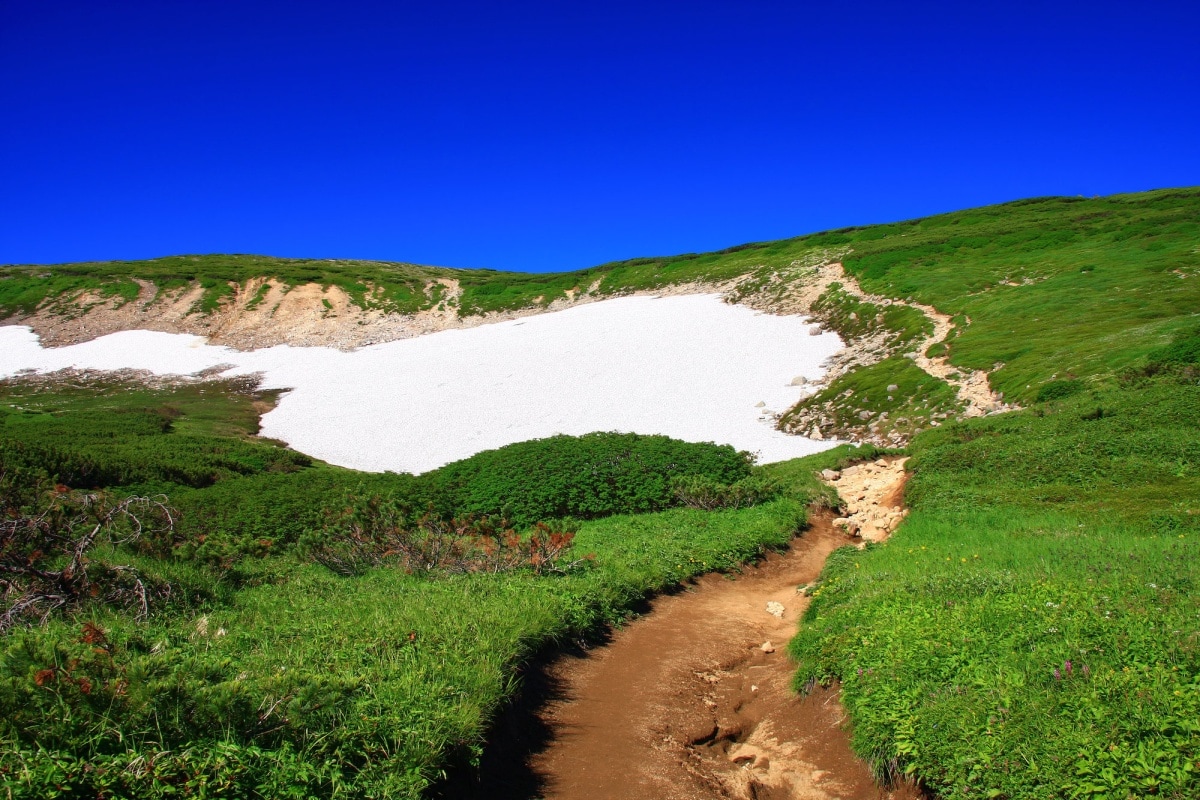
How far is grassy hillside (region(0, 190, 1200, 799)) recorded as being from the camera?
4.62 metres

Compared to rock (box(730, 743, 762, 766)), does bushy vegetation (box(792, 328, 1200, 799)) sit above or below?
above

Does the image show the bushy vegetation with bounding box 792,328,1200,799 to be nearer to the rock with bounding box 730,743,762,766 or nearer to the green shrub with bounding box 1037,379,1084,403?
the rock with bounding box 730,743,762,766

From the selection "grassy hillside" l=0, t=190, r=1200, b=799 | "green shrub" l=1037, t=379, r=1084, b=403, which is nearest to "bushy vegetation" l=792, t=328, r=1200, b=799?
"grassy hillside" l=0, t=190, r=1200, b=799

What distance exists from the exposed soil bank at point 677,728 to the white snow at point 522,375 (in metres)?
18.8

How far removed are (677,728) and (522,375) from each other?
40.1 metres

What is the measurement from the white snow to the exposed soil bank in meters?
18.8

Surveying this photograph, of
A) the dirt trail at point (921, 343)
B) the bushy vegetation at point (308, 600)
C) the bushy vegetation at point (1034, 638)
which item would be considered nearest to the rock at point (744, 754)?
the bushy vegetation at point (1034, 638)

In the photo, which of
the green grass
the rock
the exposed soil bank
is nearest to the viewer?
the green grass

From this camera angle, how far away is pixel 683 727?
7176 mm

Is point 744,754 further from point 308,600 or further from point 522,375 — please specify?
point 522,375

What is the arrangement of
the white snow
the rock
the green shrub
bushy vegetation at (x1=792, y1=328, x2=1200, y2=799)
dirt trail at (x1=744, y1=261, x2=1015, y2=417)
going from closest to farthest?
bushy vegetation at (x1=792, y1=328, x2=1200, y2=799), the rock, the green shrub, dirt trail at (x1=744, y1=261, x2=1015, y2=417), the white snow

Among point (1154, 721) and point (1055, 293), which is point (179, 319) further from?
point (1154, 721)

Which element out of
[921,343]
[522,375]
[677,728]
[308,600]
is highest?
[921,343]

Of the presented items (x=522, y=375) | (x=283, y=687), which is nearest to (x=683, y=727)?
(x=283, y=687)
